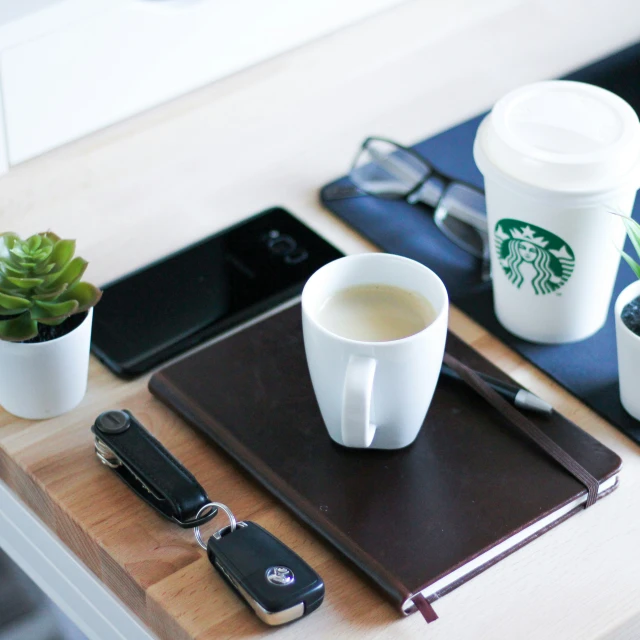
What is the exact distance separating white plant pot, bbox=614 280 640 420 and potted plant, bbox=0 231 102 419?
0.36 meters

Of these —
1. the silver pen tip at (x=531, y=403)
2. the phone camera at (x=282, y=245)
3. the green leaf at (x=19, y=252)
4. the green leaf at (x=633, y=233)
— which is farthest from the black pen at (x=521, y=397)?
the green leaf at (x=19, y=252)

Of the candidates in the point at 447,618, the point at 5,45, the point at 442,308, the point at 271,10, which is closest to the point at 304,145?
the point at 271,10

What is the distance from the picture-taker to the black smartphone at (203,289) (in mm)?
854

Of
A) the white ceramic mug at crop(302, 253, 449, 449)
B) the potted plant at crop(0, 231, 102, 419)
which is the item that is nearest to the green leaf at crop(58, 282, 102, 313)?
the potted plant at crop(0, 231, 102, 419)

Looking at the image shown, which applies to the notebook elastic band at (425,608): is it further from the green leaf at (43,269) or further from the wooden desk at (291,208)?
the green leaf at (43,269)

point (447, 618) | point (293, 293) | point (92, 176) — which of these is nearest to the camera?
point (447, 618)

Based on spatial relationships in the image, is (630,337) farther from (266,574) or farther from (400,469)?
(266,574)

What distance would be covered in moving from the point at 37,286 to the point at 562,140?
1.26ft

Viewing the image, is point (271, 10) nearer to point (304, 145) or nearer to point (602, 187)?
point (304, 145)

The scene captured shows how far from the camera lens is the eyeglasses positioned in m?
0.95

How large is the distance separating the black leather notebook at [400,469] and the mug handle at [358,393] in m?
0.06

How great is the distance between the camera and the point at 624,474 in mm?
750

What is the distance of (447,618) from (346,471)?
0.13 metres

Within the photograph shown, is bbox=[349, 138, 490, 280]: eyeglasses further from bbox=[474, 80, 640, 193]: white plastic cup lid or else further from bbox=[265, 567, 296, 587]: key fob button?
bbox=[265, 567, 296, 587]: key fob button
